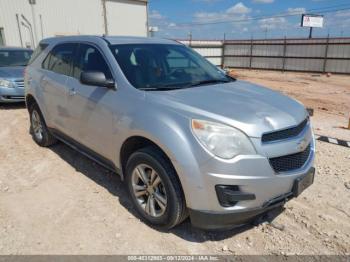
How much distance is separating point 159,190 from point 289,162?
→ 1189 millimetres

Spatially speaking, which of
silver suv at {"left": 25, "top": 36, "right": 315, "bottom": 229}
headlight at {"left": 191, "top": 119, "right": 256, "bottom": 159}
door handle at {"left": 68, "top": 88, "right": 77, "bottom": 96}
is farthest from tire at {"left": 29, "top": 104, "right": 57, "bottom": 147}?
headlight at {"left": 191, "top": 119, "right": 256, "bottom": 159}

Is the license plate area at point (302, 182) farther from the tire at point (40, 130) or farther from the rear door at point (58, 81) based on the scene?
the tire at point (40, 130)

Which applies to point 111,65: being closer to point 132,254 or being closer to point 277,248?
point 132,254

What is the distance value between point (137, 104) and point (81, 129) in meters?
1.24

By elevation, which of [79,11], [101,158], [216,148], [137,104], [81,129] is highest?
[79,11]

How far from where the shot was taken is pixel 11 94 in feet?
27.1

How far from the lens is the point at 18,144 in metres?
5.62

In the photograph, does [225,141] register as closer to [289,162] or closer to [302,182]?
[289,162]

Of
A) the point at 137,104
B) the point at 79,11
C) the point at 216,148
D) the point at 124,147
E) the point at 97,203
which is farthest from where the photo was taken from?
the point at 79,11

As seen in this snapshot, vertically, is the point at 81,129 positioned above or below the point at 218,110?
below

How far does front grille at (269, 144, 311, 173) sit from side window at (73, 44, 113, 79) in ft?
6.27

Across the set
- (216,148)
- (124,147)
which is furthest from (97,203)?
(216,148)

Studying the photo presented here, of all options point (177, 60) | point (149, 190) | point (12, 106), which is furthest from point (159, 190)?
point (12, 106)

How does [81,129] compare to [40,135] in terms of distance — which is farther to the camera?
[40,135]
